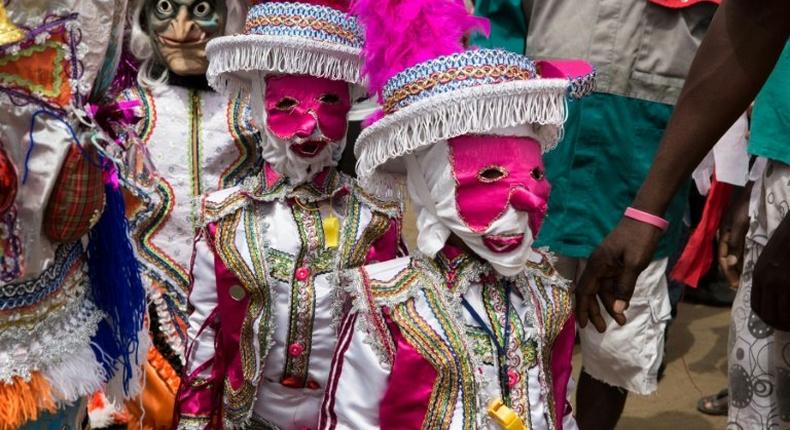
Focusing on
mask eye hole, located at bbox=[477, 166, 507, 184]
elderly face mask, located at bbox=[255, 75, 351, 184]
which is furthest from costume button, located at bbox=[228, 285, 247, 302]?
mask eye hole, located at bbox=[477, 166, 507, 184]

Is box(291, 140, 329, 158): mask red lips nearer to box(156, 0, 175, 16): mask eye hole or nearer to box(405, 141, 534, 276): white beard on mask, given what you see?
box(405, 141, 534, 276): white beard on mask

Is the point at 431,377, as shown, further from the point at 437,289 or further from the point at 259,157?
the point at 259,157

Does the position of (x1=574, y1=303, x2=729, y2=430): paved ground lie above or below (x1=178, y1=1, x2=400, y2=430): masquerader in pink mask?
below

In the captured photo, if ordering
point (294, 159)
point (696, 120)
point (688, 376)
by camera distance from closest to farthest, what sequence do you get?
point (696, 120)
point (294, 159)
point (688, 376)

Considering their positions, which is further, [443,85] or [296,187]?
[296,187]

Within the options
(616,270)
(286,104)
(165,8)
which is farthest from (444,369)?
(165,8)

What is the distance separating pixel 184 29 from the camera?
3561 millimetres

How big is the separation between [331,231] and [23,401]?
40.5 inches

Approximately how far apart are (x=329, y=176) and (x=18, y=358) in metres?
1.09

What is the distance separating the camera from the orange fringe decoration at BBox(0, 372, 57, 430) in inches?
86.4

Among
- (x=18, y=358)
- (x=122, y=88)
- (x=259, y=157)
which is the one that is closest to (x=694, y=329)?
(x=259, y=157)

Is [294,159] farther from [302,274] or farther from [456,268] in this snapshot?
[456,268]

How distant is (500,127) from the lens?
89.0 inches

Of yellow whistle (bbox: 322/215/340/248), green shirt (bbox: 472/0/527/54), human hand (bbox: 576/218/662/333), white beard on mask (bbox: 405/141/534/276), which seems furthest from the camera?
green shirt (bbox: 472/0/527/54)
